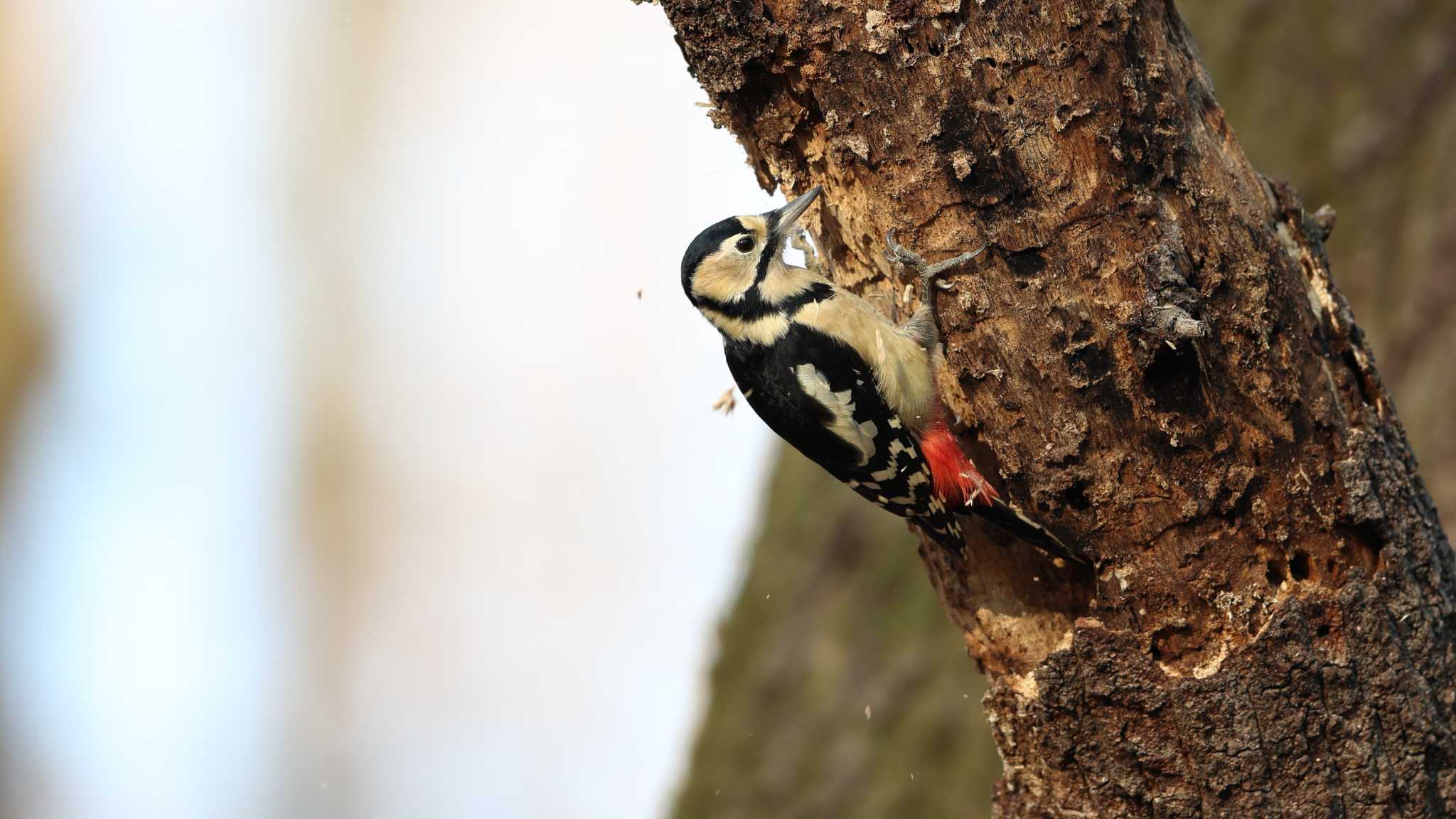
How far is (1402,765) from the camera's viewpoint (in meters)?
2.42

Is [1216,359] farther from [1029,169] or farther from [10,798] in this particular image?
[10,798]

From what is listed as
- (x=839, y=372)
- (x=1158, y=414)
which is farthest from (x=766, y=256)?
(x=1158, y=414)

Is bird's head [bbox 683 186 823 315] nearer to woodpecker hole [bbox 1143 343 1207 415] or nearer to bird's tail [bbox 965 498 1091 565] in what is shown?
bird's tail [bbox 965 498 1091 565]

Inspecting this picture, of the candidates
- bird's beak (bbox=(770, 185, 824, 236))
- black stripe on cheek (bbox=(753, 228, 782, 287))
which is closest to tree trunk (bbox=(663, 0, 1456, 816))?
bird's beak (bbox=(770, 185, 824, 236))

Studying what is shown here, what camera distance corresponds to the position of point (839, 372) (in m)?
3.16

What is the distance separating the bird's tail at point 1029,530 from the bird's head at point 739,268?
3.00ft

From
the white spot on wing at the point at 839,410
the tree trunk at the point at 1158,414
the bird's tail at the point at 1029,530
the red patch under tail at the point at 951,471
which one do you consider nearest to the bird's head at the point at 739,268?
the white spot on wing at the point at 839,410

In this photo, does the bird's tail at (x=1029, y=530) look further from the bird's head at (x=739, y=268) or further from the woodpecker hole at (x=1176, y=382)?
the bird's head at (x=739, y=268)

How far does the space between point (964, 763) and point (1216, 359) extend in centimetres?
258

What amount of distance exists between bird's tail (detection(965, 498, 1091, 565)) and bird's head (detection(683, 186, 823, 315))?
3.00 ft

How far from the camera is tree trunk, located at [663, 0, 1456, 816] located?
240 cm

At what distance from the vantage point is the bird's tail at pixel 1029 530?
263 centimetres

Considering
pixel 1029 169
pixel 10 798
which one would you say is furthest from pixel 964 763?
pixel 10 798

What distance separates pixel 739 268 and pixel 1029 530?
3.91ft
